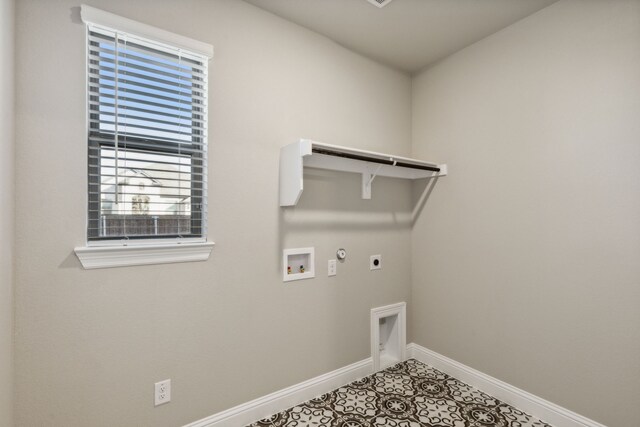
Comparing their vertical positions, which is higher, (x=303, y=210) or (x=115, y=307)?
(x=303, y=210)

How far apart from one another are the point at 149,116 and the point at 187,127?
19cm

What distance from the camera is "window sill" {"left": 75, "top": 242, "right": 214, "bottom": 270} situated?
1.42 m

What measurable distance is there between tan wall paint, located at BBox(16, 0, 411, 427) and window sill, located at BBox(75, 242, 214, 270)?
4cm

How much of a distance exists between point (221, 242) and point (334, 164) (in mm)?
952

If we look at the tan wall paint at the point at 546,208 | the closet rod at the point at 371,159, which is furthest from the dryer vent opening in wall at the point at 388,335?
the closet rod at the point at 371,159

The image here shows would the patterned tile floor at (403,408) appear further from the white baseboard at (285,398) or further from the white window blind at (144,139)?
the white window blind at (144,139)

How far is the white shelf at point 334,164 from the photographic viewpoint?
1870 millimetres

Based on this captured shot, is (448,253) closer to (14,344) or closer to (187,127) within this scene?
(187,127)

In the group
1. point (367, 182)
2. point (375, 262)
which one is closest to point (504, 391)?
point (375, 262)

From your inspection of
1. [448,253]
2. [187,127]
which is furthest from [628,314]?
[187,127]

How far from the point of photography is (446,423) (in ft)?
6.10

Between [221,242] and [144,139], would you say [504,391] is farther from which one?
[144,139]

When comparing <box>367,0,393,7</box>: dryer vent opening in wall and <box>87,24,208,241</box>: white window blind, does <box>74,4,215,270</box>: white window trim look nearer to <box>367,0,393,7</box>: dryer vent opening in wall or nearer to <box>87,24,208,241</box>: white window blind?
<box>87,24,208,241</box>: white window blind

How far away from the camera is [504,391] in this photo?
212 centimetres
